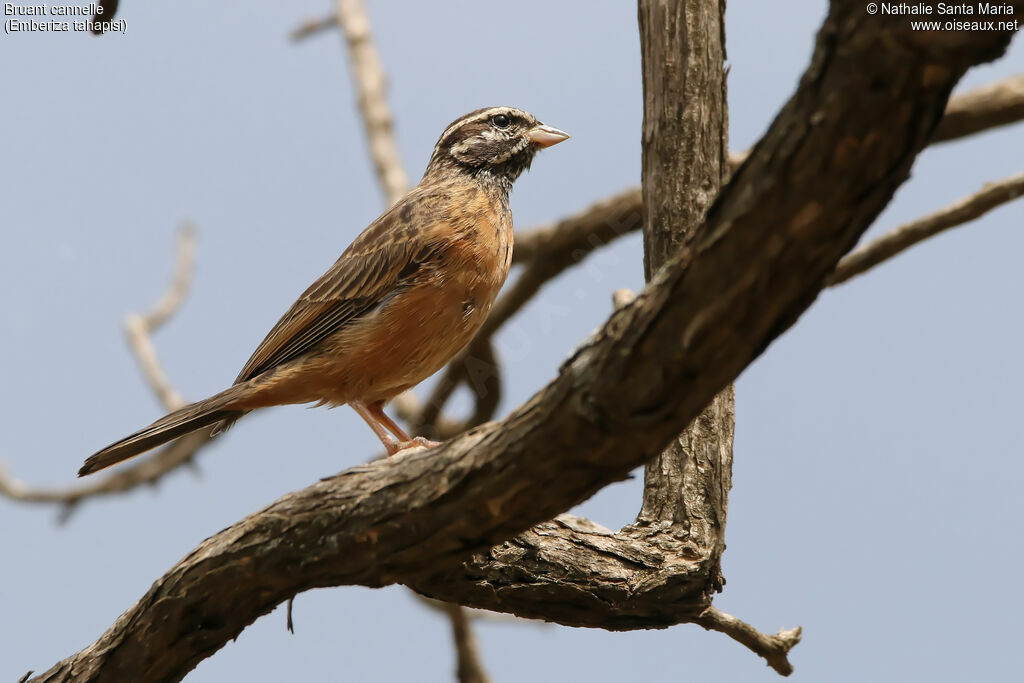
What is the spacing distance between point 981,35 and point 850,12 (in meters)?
0.31

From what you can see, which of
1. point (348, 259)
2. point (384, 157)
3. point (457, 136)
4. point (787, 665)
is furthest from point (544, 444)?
point (384, 157)

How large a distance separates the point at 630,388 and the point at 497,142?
433 cm

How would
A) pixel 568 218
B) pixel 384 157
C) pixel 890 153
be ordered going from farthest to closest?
pixel 384 157
pixel 568 218
pixel 890 153

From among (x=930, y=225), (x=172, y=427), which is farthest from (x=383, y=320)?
(x=930, y=225)

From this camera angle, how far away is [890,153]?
8.07ft

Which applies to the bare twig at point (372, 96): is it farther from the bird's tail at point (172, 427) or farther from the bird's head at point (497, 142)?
the bird's tail at point (172, 427)

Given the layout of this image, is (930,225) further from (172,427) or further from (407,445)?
(172,427)

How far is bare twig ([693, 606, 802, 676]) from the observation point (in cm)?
513

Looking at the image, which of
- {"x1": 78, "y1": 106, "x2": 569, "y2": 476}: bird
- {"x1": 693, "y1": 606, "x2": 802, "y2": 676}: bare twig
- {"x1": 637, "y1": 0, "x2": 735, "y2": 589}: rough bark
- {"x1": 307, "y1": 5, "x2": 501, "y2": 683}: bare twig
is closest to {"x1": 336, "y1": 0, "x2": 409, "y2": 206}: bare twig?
{"x1": 307, "y1": 5, "x2": 501, "y2": 683}: bare twig

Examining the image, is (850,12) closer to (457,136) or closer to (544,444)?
(544,444)

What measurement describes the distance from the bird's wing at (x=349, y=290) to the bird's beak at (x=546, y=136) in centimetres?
121

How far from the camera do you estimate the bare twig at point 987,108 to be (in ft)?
26.9

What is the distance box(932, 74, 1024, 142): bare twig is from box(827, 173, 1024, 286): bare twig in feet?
2.61

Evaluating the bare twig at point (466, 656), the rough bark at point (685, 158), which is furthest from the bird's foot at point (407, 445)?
the bare twig at point (466, 656)
